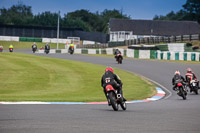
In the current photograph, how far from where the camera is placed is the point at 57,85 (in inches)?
806

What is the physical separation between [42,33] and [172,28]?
33.5m

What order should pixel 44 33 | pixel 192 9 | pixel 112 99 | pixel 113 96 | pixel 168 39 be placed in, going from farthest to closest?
pixel 192 9 → pixel 44 33 → pixel 168 39 → pixel 113 96 → pixel 112 99

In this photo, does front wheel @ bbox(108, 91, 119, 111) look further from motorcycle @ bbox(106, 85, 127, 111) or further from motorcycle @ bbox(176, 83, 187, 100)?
motorcycle @ bbox(176, 83, 187, 100)

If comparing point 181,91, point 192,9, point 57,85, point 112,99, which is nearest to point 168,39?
point 57,85

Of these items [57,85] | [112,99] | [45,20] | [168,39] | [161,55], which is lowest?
[57,85]

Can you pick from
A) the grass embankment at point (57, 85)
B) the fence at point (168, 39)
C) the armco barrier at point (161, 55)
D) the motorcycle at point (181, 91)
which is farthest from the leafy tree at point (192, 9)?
the motorcycle at point (181, 91)

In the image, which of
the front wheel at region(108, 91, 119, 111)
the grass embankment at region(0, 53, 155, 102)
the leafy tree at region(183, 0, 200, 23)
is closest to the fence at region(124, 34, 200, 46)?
the grass embankment at region(0, 53, 155, 102)

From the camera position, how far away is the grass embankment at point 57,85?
17.1 meters

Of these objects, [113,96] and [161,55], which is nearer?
[113,96]

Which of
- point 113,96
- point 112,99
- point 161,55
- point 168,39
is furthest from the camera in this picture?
point 168,39

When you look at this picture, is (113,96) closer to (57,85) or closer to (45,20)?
(57,85)

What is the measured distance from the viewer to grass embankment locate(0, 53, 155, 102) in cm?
1709

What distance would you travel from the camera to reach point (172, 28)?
359 feet

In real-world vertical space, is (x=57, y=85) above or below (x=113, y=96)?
below
